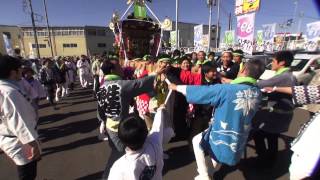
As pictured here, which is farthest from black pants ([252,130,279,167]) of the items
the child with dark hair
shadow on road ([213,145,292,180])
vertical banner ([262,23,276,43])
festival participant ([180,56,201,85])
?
vertical banner ([262,23,276,43])

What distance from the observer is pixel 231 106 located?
93.5 inches

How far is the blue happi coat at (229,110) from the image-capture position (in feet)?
7.76

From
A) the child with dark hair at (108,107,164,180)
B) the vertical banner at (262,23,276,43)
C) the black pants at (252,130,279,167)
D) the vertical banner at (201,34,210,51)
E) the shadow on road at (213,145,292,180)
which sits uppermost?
the vertical banner at (262,23,276,43)

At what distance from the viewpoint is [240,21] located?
28.7 ft

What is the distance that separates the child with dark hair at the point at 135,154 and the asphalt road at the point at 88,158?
1874mm

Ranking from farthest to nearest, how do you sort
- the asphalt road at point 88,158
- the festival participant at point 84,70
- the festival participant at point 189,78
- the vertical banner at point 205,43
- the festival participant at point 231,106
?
the vertical banner at point 205,43
the festival participant at point 84,70
the festival participant at point 189,78
the asphalt road at point 88,158
the festival participant at point 231,106

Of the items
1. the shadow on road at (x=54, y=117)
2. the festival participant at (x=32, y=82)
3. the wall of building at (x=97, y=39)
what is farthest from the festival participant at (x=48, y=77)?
the wall of building at (x=97, y=39)

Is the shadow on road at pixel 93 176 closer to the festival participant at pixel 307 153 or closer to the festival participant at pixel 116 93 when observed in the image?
the festival participant at pixel 116 93

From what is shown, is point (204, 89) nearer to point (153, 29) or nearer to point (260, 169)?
point (260, 169)

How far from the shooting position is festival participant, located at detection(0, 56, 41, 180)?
84.8 inches

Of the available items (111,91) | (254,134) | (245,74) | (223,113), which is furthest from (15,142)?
(254,134)

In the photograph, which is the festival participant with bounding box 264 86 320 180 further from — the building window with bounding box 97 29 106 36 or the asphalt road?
the building window with bounding box 97 29 106 36

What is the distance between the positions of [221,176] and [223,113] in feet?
5.00

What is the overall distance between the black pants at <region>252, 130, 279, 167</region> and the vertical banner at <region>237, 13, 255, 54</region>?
5.73 metres
